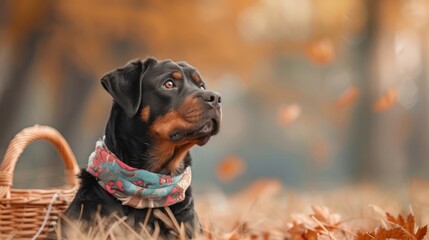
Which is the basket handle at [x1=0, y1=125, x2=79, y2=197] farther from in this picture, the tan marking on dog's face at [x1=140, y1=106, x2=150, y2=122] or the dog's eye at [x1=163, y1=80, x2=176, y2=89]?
the dog's eye at [x1=163, y1=80, x2=176, y2=89]

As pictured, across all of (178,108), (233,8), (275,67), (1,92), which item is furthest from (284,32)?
(178,108)

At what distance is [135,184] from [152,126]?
0.32m

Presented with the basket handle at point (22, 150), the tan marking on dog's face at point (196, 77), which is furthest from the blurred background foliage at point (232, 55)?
the tan marking on dog's face at point (196, 77)

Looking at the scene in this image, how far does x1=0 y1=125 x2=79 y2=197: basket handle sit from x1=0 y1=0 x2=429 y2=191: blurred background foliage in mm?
2981

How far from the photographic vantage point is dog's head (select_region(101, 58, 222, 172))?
3.00 meters

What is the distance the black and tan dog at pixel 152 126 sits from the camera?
9.70 feet

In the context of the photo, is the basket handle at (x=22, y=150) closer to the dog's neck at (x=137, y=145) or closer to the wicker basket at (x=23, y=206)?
the wicker basket at (x=23, y=206)

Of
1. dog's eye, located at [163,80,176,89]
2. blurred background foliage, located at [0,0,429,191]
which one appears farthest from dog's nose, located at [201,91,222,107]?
blurred background foliage, located at [0,0,429,191]

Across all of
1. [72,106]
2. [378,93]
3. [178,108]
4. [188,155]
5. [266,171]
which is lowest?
[266,171]

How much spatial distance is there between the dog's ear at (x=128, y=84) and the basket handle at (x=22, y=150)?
2.01ft

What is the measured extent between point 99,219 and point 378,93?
318 inches

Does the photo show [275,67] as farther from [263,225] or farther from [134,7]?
[263,225]

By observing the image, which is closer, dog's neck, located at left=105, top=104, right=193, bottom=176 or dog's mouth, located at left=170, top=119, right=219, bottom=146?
dog's mouth, located at left=170, top=119, right=219, bottom=146

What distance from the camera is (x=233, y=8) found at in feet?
32.5
